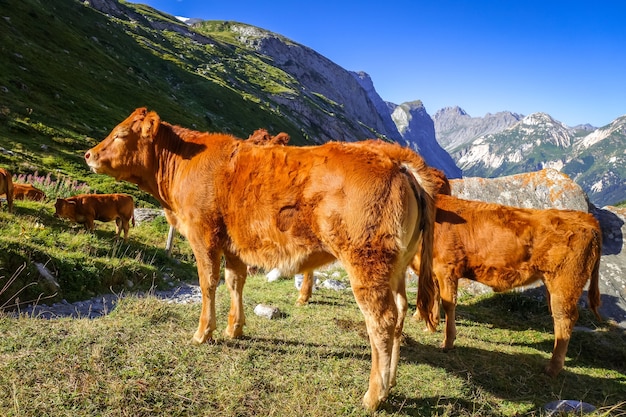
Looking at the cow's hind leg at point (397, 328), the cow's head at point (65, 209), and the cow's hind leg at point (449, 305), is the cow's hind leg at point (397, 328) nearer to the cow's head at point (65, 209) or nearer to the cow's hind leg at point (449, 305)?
the cow's hind leg at point (449, 305)

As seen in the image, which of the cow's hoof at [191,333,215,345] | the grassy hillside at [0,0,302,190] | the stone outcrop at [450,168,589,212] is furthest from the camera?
the grassy hillside at [0,0,302,190]

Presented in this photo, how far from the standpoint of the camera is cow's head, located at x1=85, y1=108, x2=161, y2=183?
6324 millimetres

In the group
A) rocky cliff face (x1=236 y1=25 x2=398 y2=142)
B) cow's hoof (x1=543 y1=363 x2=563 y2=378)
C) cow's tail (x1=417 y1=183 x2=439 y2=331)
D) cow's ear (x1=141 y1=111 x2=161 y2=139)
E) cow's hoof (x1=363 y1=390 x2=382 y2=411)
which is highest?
rocky cliff face (x1=236 y1=25 x2=398 y2=142)

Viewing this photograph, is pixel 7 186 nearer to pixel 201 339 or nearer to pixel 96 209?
pixel 96 209

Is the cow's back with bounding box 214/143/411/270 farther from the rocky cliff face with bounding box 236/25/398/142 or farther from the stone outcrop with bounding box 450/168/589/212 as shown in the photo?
the rocky cliff face with bounding box 236/25/398/142

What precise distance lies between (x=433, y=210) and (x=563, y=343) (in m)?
4.03

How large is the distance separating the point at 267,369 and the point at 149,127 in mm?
4031

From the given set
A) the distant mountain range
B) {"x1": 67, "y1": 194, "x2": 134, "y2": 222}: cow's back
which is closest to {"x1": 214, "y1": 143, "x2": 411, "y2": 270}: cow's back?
{"x1": 67, "y1": 194, "x2": 134, "y2": 222}: cow's back

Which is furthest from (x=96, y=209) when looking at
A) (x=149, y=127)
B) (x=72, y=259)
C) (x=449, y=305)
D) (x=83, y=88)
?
(x=83, y=88)

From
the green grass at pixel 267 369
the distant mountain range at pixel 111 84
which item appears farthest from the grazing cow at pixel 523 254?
the distant mountain range at pixel 111 84

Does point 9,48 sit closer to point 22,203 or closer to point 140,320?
point 22,203

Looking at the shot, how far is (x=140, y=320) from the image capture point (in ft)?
20.6

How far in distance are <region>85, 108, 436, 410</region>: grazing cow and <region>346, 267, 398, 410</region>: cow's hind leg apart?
0.4 inches

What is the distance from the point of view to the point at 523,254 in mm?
7406
